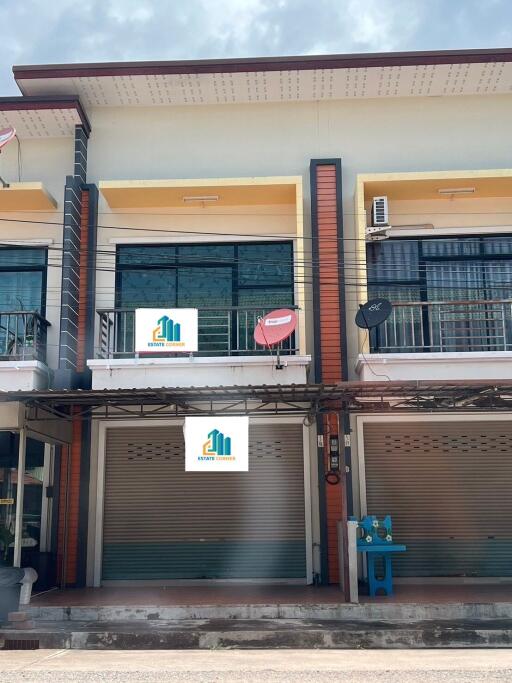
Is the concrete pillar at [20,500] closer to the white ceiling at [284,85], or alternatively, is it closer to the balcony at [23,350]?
the balcony at [23,350]

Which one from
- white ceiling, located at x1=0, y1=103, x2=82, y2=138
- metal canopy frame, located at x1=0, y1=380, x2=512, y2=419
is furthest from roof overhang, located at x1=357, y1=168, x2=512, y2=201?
white ceiling, located at x1=0, y1=103, x2=82, y2=138

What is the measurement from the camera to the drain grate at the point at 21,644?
32.4 ft

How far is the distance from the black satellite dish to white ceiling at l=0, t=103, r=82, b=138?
22.1ft

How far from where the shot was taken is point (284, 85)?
1470cm

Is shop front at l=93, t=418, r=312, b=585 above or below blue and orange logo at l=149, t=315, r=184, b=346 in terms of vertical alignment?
below

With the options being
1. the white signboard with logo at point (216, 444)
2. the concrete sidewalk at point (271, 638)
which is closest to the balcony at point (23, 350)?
the white signboard with logo at point (216, 444)

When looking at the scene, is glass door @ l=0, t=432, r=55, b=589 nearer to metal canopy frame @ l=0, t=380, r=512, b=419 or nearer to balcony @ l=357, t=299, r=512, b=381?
metal canopy frame @ l=0, t=380, r=512, b=419

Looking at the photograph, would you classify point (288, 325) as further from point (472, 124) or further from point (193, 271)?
point (472, 124)

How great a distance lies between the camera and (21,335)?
1400 centimetres

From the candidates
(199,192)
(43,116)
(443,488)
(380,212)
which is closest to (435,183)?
(380,212)

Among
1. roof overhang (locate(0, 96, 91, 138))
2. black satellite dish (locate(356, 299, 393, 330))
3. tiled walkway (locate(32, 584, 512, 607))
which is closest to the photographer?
tiled walkway (locate(32, 584, 512, 607))

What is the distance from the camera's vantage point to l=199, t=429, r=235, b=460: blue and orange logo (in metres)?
11.8

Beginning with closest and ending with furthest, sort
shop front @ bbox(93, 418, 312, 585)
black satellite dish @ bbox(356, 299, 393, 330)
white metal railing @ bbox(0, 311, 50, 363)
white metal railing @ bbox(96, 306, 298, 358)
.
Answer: black satellite dish @ bbox(356, 299, 393, 330) < shop front @ bbox(93, 418, 312, 585) < white metal railing @ bbox(0, 311, 50, 363) < white metal railing @ bbox(96, 306, 298, 358)

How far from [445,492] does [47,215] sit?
915cm
